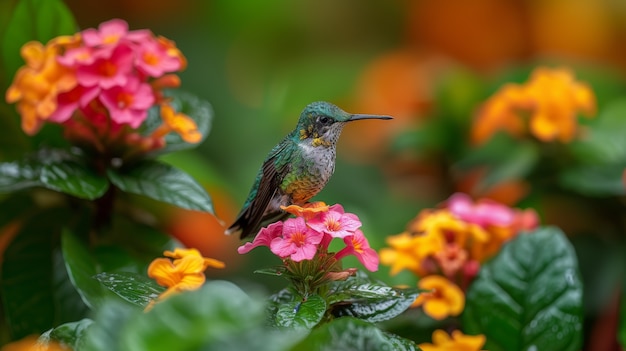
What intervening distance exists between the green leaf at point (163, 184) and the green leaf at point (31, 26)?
0.75ft

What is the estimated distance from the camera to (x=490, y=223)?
1000mm

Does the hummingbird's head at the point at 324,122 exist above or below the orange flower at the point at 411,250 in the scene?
above

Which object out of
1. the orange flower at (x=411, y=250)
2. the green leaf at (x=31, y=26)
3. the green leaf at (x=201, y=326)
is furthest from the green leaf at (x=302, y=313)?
the green leaf at (x=31, y=26)

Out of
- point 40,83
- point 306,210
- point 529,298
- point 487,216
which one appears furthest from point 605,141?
point 40,83

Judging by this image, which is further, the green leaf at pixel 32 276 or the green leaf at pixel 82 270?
the green leaf at pixel 32 276

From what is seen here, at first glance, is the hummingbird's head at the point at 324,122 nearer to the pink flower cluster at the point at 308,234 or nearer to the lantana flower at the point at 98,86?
the pink flower cluster at the point at 308,234

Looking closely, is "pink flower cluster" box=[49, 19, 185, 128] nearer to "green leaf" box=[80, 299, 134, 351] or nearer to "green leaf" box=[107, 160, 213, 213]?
"green leaf" box=[107, 160, 213, 213]

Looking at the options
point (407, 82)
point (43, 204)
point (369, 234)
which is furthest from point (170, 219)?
point (407, 82)

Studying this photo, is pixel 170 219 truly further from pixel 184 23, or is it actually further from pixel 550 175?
pixel 184 23

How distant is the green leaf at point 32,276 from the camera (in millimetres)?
908

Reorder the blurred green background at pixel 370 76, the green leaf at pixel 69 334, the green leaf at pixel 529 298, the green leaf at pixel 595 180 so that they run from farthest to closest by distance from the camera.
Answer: the blurred green background at pixel 370 76, the green leaf at pixel 595 180, the green leaf at pixel 529 298, the green leaf at pixel 69 334

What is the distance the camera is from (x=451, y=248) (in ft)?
3.16

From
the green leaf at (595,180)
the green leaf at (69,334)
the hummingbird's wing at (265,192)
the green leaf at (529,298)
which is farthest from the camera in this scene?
the green leaf at (595,180)

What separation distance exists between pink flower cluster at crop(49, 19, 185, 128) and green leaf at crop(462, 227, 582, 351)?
0.46 m
